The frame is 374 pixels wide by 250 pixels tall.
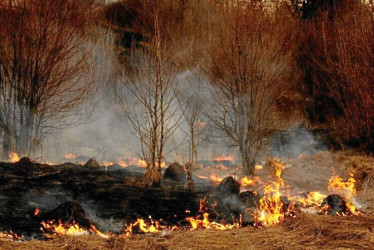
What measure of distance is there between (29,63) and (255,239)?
8812 mm

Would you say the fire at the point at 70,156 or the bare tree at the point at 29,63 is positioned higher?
the bare tree at the point at 29,63

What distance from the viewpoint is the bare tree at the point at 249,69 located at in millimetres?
11109

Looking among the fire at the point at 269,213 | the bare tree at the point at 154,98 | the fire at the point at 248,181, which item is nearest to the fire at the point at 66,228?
the bare tree at the point at 154,98

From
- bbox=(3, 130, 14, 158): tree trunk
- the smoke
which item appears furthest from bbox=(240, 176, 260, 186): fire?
bbox=(3, 130, 14, 158): tree trunk

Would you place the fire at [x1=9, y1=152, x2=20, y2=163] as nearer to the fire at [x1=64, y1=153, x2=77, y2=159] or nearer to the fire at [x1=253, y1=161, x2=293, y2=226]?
the fire at [x1=64, y1=153, x2=77, y2=159]

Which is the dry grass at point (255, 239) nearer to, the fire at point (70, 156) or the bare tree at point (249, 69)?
the bare tree at point (249, 69)

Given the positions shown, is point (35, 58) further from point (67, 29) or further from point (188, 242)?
point (188, 242)

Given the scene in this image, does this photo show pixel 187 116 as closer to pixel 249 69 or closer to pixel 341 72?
pixel 249 69

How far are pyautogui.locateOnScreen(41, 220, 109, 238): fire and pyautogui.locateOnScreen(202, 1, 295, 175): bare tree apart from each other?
19.4ft

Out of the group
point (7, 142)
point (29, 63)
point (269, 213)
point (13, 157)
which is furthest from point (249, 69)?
point (7, 142)

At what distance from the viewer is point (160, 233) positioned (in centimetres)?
599

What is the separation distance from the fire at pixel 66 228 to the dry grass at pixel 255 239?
51 cm

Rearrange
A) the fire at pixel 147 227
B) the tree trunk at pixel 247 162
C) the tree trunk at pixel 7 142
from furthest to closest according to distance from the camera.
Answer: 1. the tree trunk at pixel 7 142
2. the tree trunk at pixel 247 162
3. the fire at pixel 147 227

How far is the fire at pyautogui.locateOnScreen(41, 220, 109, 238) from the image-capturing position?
5820 millimetres
